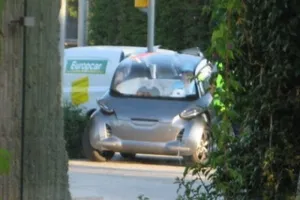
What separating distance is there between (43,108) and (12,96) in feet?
0.52

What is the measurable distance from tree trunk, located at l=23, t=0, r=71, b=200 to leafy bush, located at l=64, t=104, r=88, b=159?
410 inches

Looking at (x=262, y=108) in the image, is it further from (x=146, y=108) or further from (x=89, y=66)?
(x=89, y=66)

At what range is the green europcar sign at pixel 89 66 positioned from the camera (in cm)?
1588

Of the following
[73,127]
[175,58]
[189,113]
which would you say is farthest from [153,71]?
[73,127]

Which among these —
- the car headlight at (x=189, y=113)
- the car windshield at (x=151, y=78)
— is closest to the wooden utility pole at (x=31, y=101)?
the car headlight at (x=189, y=113)

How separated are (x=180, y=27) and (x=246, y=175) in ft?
84.0

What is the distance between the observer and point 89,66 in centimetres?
1589

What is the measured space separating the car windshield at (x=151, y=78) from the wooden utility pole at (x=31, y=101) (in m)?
10.4

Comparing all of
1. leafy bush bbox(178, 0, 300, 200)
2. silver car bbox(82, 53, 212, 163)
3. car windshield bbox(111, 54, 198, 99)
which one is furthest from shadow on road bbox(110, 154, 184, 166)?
leafy bush bbox(178, 0, 300, 200)

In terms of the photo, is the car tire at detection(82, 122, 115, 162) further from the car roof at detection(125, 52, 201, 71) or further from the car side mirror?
the car roof at detection(125, 52, 201, 71)

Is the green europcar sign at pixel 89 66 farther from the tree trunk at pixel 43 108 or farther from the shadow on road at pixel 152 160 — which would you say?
the tree trunk at pixel 43 108

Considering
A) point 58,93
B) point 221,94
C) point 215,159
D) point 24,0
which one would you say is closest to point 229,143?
point 215,159

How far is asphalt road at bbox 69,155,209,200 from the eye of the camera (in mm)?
10558

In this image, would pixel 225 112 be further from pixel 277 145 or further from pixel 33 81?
pixel 33 81
